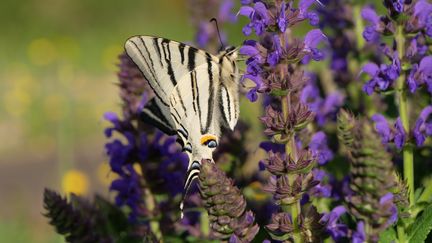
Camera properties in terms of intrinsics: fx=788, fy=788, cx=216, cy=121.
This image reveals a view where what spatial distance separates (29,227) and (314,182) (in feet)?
15.8

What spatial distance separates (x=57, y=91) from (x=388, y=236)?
1098cm

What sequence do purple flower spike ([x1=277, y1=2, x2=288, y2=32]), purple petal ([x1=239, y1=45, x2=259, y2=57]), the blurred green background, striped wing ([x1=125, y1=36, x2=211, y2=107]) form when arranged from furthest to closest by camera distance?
the blurred green background → striped wing ([x1=125, y1=36, x2=211, y2=107]) → purple petal ([x1=239, y1=45, x2=259, y2=57]) → purple flower spike ([x1=277, y1=2, x2=288, y2=32])

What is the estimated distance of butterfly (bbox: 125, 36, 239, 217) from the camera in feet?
11.9

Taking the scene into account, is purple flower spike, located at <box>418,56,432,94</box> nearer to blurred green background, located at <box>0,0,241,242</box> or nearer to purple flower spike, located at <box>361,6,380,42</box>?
purple flower spike, located at <box>361,6,380,42</box>

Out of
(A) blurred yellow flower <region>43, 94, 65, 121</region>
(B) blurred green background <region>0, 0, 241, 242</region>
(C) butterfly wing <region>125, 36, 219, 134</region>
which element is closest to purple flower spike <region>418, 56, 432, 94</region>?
(C) butterfly wing <region>125, 36, 219, 134</region>

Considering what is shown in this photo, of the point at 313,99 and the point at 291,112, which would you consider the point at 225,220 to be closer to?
the point at 291,112

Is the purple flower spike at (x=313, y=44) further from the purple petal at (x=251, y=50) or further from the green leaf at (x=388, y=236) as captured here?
the green leaf at (x=388, y=236)

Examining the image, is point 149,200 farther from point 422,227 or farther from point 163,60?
point 422,227

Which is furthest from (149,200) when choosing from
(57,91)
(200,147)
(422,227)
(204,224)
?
(57,91)

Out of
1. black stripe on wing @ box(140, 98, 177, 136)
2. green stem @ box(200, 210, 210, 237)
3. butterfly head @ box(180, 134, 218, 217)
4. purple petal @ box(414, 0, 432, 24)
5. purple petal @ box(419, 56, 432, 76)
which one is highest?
purple petal @ box(414, 0, 432, 24)

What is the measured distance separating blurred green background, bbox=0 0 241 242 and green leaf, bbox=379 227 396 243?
1.69 m

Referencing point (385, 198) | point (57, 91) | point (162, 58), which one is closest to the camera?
point (385, 198)

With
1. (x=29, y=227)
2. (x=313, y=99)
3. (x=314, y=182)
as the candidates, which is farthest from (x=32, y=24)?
(x=314, y=182)

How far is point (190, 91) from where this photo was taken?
12.5ft
